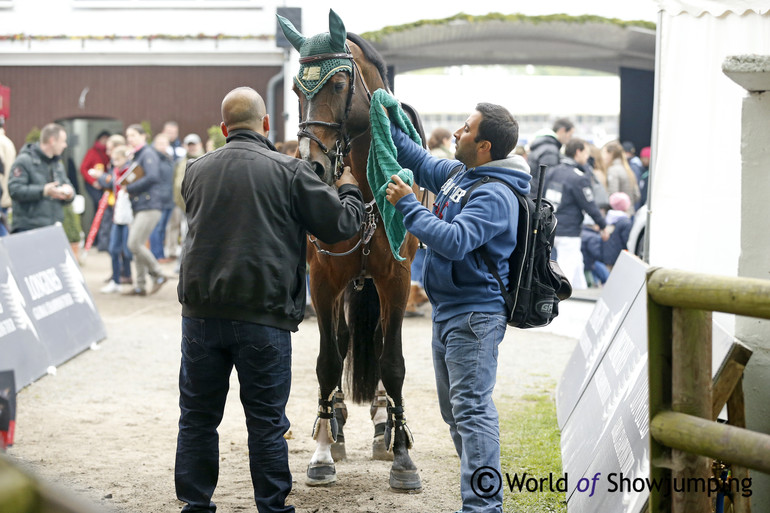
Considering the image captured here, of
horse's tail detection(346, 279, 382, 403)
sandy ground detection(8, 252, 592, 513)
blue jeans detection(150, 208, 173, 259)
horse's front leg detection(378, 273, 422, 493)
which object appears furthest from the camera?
blue jeans detection(150, 208, 173, 259)

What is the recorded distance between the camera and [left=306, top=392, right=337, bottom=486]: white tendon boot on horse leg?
4.73m

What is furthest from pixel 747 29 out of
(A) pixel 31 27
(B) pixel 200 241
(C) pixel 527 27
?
(A) pixel 31 27

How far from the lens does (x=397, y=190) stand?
11.9ft

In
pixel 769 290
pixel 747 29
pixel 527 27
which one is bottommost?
pixel 769 290

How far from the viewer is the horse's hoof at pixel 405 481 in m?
4.65

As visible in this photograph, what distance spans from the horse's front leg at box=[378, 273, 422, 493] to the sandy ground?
10 cm

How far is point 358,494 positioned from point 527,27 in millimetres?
10284

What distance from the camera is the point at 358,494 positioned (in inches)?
182

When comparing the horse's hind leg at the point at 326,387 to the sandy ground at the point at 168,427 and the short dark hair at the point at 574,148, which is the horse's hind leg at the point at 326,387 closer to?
the sandy ground at the point at 168,427

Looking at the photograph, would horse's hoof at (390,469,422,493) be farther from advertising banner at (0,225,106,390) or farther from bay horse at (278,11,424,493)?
advertising banner at (0,225,106,390)

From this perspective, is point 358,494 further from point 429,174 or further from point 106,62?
point 106,62

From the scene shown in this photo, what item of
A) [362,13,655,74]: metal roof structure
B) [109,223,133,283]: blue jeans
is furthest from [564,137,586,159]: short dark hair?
[109,223,133,283]: blue jeans

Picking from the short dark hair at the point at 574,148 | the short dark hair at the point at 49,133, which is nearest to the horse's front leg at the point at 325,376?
the short dark hair at the point at 49,133

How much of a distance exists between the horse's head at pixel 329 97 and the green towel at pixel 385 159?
0.44ft
